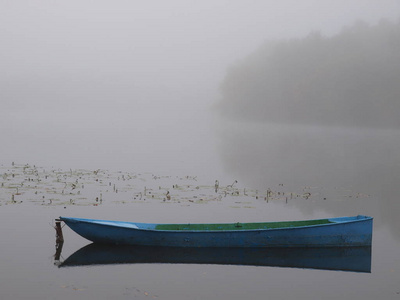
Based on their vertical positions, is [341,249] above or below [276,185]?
below

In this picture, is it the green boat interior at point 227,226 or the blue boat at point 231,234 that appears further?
A: the green boat interior at point 227,226

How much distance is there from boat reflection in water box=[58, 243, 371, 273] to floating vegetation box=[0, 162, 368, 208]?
930 cm

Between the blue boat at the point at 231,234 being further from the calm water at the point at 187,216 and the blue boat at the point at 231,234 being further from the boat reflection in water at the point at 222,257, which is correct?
the calm water at the point at 187,216

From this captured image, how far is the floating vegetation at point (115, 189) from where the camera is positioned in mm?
28731

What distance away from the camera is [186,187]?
36219mm

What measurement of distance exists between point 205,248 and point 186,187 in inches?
681

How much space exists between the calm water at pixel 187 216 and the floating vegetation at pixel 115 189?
3.2 inches

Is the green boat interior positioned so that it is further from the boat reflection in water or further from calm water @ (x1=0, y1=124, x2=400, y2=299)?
calm water @ (x1=0, y1=124, x2=400, y2=299)

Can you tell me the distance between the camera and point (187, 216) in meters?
26.3

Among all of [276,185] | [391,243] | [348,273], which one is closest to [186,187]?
[276,185]

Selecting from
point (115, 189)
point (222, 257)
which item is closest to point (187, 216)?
point (222, 257)

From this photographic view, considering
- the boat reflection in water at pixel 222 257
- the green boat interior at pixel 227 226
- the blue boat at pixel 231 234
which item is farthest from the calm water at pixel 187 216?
the green boat interior at pixel 227 226

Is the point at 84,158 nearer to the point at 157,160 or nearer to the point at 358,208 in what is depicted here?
the point at 157,160

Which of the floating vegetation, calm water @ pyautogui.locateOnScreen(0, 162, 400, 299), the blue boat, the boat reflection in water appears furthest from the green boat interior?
the floating vegetation
